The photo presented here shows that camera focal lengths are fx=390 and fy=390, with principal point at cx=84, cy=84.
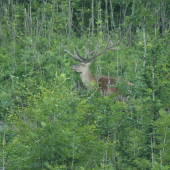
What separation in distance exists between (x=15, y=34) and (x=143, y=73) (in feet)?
22.5

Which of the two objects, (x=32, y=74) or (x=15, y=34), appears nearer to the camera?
(x=32, y=74)

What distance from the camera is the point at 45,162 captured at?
431 cm

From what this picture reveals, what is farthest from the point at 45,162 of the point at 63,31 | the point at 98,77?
the point at 63,31

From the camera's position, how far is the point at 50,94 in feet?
16.3

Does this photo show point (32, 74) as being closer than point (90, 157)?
No

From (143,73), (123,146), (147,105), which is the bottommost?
(123,146)

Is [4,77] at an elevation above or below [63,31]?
below

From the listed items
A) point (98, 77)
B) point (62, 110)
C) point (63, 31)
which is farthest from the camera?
point (63, 31)

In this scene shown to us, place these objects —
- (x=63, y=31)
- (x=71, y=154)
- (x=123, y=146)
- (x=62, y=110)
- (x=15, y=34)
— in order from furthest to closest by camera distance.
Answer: (x=63, y=31) → (x=15, y=34) → (x=123, y=146) → (x=62, y=110) → (x=71, y=154)

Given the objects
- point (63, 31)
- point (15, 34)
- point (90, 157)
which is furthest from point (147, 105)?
point (63, 31)

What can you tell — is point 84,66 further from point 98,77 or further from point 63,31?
point 63,31

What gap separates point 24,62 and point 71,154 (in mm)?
6027

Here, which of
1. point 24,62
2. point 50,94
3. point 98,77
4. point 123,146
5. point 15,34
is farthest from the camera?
point 15,34

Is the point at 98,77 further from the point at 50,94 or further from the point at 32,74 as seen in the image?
the point at 50,94
